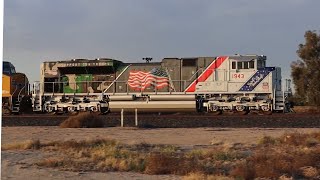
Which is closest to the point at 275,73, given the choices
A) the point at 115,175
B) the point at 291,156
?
the point at 291,156

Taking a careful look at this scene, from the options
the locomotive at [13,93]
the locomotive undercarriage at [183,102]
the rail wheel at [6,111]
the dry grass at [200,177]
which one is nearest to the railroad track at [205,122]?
the locomotive undercarriage at [183,102]

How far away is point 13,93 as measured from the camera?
103ft

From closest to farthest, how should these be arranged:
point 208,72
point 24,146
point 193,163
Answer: point 193,163 < point 24,146 < point 208,72

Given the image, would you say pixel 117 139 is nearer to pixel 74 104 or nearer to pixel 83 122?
pixel 83 122

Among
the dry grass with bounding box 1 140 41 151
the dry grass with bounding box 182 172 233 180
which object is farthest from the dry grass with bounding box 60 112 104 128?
the dry grass with bounding box 182 172 233 180

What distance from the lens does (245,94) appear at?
2830 centimetres

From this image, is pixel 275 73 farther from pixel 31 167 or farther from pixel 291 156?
pixel 31 167

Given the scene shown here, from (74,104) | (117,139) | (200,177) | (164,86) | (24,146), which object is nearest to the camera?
(200,177)

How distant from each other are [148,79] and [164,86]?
1.10m

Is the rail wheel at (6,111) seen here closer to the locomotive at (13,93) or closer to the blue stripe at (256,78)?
the locomotive at (13,93)

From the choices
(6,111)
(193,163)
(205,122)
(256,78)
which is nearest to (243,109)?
(256,78)

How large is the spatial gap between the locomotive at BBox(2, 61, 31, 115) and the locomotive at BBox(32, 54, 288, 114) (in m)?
1.23

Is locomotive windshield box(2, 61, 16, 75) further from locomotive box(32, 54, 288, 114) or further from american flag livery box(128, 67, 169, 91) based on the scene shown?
american flag livery box(128, 67, 169, 91)

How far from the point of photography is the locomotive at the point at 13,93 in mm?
31312
